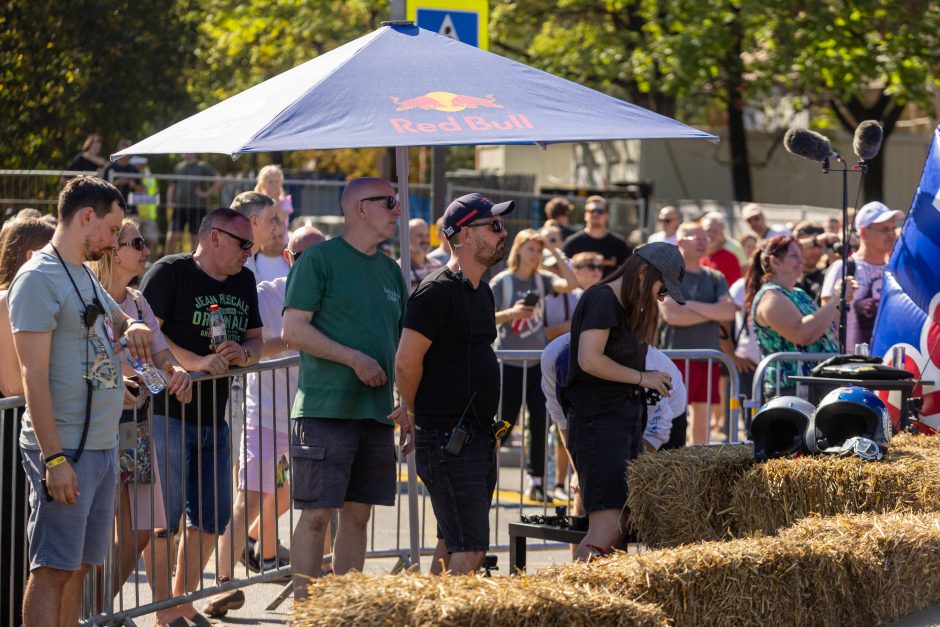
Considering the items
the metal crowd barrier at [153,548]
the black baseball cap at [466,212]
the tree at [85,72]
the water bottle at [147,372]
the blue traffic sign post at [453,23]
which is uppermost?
the tree at [85,72]

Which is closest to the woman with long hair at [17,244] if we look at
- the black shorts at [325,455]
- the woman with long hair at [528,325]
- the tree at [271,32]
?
the black shorts at [325,455]

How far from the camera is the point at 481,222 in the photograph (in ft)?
18.9

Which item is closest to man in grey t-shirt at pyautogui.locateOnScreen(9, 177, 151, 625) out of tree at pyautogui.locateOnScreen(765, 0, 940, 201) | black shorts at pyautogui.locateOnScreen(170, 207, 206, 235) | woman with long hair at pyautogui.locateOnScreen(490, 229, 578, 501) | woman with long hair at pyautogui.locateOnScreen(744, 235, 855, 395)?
woman with long hair at pyautogui.locateOnScreen(744, 235, 855, 395)

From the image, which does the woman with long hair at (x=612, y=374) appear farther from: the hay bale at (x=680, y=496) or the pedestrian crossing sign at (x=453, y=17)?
the pedestrian crossing sign at (x=453, y=17)

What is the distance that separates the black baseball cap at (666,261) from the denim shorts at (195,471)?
2.29 metres

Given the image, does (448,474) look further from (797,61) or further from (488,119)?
(797,61)

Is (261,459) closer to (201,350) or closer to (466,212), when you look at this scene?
(201,350)

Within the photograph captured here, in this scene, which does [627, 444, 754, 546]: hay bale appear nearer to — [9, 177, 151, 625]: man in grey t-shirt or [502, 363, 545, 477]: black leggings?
[9, 177, 151, 625]: man in grey t-shirt

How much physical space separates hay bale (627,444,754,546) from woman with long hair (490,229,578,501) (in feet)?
13.3

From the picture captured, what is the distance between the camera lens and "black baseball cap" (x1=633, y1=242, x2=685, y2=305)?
6.08m

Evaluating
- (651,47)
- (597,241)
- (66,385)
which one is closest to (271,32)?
(651,47)

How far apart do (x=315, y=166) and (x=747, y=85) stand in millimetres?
14977

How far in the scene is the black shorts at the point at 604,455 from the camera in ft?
20.2

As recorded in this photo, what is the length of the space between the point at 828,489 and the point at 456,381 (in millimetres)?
1651
